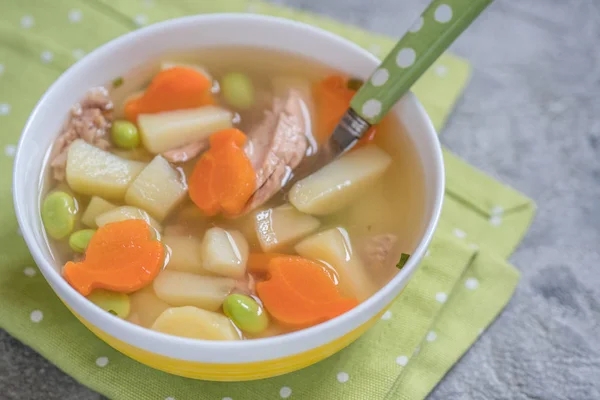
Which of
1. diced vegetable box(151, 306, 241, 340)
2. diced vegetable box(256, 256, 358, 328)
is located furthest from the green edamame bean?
diced vegetable box(256, 256, 358, 328)

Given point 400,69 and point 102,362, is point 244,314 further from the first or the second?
point 400,69

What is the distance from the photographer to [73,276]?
1.08 meters

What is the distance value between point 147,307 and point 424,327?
0.54 metres

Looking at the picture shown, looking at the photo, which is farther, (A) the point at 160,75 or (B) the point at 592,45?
(B) the point at 592,45

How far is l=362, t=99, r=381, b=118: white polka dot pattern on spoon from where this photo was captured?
126 cm

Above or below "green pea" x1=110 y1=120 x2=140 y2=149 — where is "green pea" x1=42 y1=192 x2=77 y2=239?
below

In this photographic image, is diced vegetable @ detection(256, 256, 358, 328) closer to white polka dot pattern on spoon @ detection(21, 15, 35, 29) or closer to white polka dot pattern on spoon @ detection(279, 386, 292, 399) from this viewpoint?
white polka dot pattern on spoon @ detection(279, 386, 292, 399)

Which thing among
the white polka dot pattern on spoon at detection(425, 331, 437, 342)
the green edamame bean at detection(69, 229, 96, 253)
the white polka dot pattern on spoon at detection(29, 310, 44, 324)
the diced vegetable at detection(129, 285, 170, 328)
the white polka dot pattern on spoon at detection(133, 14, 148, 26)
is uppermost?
the white polka dot pattern on spoon at detection(425, 331, 437, 342)

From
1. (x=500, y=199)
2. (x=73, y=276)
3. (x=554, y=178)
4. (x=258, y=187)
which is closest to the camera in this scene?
(x=73, y=276)

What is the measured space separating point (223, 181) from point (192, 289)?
223 millimetres

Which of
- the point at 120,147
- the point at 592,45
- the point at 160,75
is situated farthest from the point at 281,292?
the point at 592,45

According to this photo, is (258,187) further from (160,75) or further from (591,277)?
(591,277)

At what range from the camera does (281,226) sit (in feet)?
4.06

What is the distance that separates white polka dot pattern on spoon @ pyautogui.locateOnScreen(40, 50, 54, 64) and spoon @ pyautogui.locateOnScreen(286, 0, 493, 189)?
764mm
